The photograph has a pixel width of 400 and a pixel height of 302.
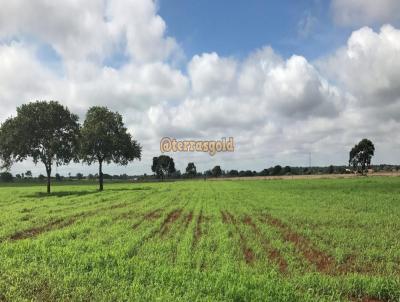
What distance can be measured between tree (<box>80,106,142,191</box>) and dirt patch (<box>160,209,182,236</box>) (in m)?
41.5

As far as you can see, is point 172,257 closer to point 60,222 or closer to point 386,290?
point 386,290

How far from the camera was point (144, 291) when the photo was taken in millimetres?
10234

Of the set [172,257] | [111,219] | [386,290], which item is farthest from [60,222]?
[386,290]

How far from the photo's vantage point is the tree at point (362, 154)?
6393 inches

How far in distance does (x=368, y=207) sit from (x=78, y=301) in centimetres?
2627

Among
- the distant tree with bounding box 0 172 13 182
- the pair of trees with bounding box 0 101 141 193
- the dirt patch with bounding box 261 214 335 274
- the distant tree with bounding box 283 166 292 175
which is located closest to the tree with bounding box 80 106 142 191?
the pair of trees with bounding box 0 101 141 193

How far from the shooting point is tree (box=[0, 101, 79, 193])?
5956 cm

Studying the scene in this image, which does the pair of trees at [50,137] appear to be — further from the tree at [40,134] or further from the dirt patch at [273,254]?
the dirt patch at [273,254]

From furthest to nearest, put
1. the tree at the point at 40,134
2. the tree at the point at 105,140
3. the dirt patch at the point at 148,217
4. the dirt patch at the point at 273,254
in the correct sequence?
the tree at the point at 105,140
the tree at the point at 40,134
the dirt patch at the point at 148,217
the dirt patch at the point at 273,254

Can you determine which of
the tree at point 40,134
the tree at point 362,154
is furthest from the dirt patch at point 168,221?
the tree at point 362,154

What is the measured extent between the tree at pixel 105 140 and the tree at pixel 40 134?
18.0ft

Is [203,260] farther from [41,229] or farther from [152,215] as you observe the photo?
[152,215]

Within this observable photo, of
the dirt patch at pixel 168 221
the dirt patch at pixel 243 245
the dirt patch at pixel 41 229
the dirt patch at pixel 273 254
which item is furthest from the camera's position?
the dirt patch at pixel 168 221

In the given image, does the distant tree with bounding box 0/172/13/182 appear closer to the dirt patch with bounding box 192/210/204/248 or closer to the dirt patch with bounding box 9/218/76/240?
the dirt patch with bounding box 9/218/76/240
